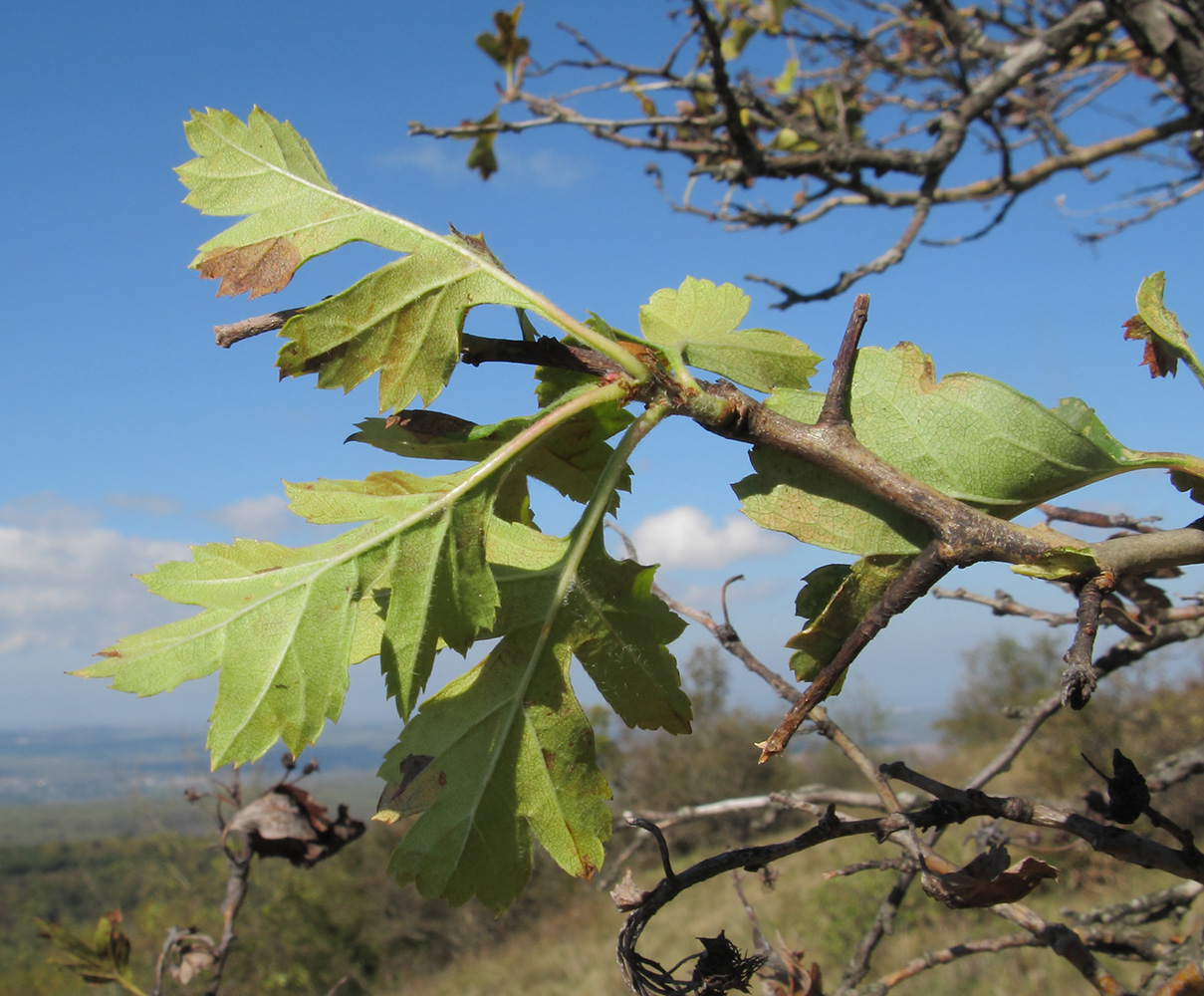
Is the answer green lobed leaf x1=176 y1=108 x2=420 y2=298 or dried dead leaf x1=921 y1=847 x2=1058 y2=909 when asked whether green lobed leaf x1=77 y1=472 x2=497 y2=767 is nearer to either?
green lobed leaf x1=176 y1=108 x2=420 y2=298

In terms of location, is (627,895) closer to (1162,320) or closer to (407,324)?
(407,324)

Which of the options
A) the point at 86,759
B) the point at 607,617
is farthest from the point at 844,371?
the point at 86,759

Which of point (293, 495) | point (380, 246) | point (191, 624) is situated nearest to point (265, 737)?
point (191, 624)

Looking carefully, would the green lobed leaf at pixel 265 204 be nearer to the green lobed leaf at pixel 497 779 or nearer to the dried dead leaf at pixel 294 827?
the green lobed leaf at pixel 497 779

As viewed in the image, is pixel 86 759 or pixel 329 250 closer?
pixel 329 250

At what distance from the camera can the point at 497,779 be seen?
0.86 meters

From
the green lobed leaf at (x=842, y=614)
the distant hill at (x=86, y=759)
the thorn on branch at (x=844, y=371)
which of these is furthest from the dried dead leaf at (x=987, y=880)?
the distant hill at (x=86, y=759)

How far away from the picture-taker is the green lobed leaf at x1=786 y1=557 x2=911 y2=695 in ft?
2.75

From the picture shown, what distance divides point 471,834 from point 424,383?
0.50 m

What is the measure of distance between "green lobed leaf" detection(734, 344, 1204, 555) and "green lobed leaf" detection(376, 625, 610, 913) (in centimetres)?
31

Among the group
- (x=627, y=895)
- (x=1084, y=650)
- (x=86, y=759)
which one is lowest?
(x=86, y=759)

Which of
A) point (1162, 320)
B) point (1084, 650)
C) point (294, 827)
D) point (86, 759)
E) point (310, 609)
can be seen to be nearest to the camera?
point (1084, 650)

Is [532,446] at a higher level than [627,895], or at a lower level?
higher

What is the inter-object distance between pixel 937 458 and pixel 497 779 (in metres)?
0.60
